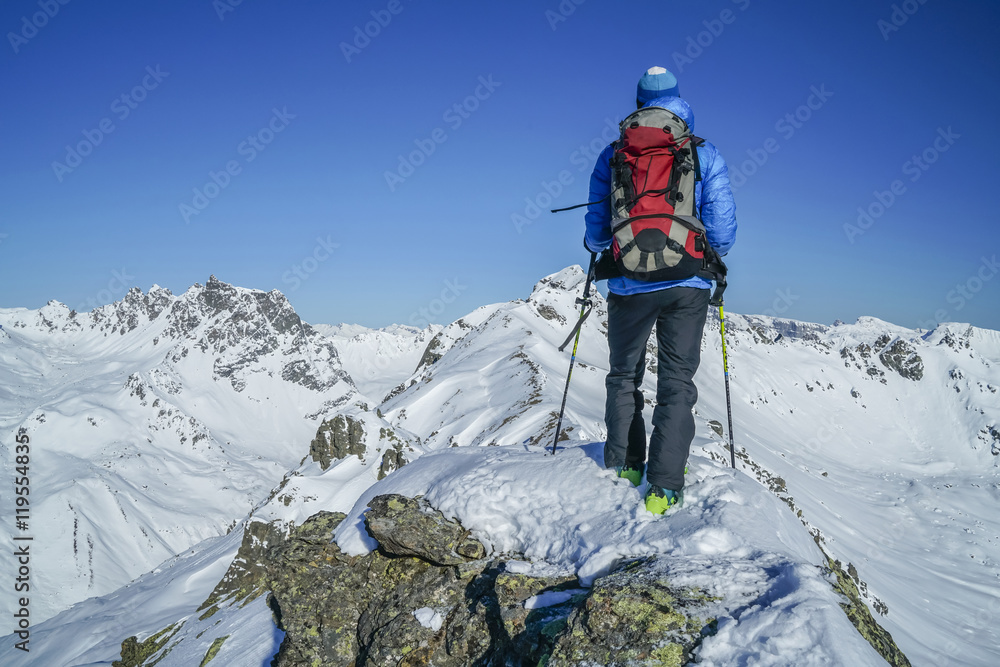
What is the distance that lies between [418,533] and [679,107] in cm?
607

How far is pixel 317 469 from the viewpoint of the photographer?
52.7m

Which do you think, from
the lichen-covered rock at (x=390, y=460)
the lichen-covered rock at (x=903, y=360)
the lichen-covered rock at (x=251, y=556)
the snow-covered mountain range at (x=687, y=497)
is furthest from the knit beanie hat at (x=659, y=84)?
the lichen-covered rock at (x=903, y=360)

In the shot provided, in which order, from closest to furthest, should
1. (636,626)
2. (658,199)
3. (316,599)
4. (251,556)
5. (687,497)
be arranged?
(636,626) < (658,199) < (687,497) < (316,599) < (251,556)

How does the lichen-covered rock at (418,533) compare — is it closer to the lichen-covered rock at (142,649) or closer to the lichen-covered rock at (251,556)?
the lichen-covered rock at (142,649)

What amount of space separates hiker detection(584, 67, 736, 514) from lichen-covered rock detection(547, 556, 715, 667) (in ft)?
5.31

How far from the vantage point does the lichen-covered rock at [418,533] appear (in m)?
7.02

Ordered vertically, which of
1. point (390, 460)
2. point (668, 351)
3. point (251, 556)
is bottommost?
point (251, 556)

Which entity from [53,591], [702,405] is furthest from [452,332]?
[53,591]

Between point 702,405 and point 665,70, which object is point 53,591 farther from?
point 665,70

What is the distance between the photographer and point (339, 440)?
51969 mm

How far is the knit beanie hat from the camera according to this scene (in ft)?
20.5

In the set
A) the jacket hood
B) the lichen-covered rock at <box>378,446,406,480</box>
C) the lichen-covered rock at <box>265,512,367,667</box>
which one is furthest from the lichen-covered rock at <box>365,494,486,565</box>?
the lichen-covered rock at <box>378,446,406,480</box>

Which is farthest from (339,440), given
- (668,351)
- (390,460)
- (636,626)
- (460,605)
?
(636,626)

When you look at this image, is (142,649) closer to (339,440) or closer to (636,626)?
(636,626)
